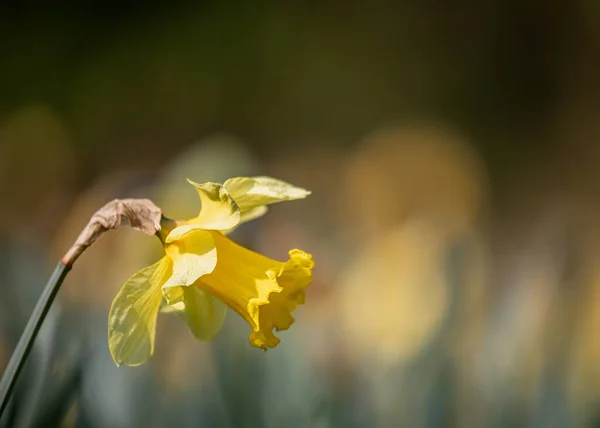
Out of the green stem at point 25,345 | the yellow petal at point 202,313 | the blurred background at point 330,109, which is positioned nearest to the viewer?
the green stem at point 25,345

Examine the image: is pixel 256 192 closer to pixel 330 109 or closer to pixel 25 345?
pixel 25 345

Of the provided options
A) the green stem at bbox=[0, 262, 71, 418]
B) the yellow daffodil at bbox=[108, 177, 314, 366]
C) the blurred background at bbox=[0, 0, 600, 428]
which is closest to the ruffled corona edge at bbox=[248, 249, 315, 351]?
the yellow daffodil at bbox=[108, 177, 314, 366]

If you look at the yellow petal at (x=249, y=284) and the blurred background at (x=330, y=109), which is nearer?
the yellow petal at (x=249, y=284)

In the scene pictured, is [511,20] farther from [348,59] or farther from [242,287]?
[242,287]

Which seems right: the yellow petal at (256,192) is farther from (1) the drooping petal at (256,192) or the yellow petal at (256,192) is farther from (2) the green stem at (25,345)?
(2) the green stem at (25,345)

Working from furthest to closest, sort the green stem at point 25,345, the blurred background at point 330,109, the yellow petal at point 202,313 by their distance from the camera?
the blurred background at point 330,109 < the yellow petal at point 202,313 < the green stem at point 25,345

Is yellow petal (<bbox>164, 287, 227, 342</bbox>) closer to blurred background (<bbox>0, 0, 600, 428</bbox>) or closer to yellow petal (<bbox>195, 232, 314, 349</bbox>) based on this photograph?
yellow petal (<bbox>195, 232, 314, 349</bbox>)

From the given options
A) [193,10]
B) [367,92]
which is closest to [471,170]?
[367,92]

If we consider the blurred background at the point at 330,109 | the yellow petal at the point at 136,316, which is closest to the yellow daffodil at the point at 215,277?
the yellow petal at the point at 136,316
